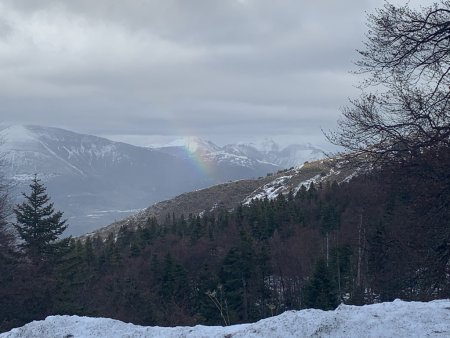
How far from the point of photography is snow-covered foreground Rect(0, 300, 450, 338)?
23.8ft

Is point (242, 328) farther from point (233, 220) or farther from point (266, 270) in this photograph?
point (233, 220)

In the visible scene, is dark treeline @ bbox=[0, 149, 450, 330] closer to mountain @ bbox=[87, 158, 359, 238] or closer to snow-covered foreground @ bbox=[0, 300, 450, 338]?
snow-covered foreground @ bbox=[0, 300, 450, 338]

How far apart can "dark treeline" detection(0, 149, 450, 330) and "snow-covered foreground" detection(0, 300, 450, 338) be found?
3211mm

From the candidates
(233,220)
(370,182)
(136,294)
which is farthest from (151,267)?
(370,182)

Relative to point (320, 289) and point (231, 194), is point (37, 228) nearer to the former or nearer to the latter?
point (320, 289)

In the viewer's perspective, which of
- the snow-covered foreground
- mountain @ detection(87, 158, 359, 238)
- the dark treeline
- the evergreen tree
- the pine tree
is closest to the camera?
the snow-covered foreground

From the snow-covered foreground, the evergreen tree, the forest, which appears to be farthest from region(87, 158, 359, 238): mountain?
the snow-covered foreground

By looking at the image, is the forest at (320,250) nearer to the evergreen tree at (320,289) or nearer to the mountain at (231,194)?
the evergreen tree at (320,289)

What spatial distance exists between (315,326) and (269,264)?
42382 mm

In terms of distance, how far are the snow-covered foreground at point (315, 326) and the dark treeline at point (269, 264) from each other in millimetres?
3211

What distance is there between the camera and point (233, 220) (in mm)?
80188

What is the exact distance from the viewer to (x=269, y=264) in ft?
161

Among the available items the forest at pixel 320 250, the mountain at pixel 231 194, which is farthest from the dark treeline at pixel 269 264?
the mountain at pixel 231 194

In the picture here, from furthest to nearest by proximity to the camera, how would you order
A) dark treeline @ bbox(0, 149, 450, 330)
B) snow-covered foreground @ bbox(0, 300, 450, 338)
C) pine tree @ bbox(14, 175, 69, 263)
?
pine tree @ bbox(14, 175, 69, 263) < dark treeline @ bbox(0, 149, 450, 330) < snow-covered foreground @ bbox(0, 300, 450, 338)
